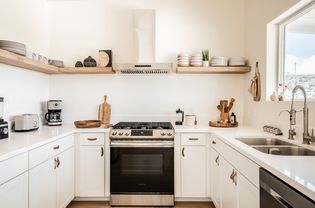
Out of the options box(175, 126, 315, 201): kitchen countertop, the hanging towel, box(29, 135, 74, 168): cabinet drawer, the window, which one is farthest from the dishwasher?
box(29, 135, 74, 168): cabinet drawer

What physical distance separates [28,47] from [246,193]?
2.85 meters

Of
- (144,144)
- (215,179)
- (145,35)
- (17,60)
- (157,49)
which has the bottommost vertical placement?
(215,179)

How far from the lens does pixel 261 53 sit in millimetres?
2637

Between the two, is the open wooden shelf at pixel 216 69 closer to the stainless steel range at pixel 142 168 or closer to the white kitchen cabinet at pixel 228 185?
the stainless steel range at pixel 142 168

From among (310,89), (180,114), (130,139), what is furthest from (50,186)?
(310,89)

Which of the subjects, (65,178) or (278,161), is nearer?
(278,161)

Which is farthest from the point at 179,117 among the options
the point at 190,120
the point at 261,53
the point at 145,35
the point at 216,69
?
the point at 261,53

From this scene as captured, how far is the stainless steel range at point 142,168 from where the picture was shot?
2.59 metres

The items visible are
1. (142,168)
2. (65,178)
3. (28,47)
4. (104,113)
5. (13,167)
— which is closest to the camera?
(13,167)

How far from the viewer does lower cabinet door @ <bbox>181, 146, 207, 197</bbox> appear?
265cm

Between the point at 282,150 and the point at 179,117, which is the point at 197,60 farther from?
the point at 282,150

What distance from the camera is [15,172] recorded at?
1546mm

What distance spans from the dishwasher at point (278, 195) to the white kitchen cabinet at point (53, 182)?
169cm

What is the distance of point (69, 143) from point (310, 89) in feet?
8.29
